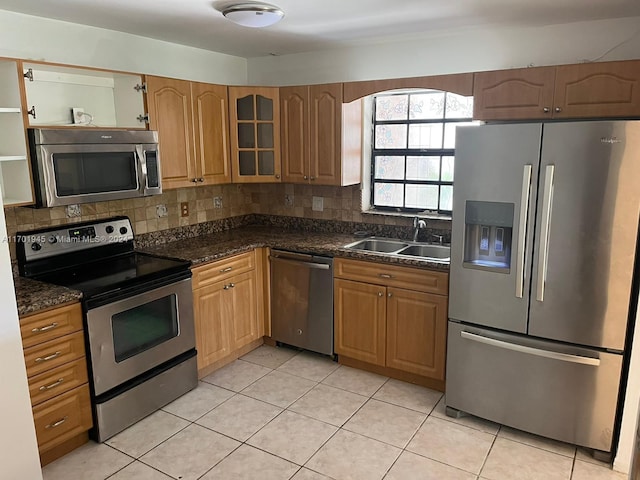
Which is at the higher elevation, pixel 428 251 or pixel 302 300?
pixel 428 251

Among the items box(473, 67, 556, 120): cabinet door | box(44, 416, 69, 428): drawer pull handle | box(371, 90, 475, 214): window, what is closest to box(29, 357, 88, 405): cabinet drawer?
box(44, 416, 69, 428): drawer pull handle

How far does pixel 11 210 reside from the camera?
2.69 metres

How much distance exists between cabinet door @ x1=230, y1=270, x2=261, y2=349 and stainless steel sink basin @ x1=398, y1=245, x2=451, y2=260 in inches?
44.5

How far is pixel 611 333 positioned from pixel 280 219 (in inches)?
105

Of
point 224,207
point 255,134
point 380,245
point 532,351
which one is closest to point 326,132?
point 255,134

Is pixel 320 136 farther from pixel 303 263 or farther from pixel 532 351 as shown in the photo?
pixel 532 351

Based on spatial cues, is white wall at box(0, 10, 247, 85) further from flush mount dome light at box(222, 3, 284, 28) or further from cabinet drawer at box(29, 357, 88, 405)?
cabinet drawer at box(29, 357, 88, 405)

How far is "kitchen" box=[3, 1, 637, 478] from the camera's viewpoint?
2824 mm

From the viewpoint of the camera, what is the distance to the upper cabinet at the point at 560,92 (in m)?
2.46

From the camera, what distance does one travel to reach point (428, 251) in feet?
11.3

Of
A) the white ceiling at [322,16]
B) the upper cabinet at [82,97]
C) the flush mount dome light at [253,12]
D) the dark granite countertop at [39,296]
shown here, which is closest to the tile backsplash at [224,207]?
the dark granite countertop at [39,296]

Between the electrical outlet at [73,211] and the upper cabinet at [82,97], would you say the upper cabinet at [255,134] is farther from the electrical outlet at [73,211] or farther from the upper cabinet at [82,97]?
the electrical outlet at [73,211]

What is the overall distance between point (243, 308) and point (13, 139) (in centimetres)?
179

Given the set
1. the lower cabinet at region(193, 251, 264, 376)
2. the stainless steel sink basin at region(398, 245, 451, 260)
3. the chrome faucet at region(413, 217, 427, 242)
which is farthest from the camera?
the chrome faucet at region(413, 217, 427, 242)
